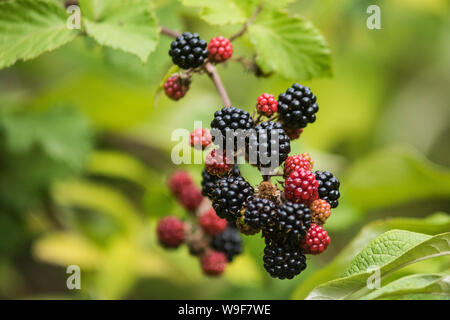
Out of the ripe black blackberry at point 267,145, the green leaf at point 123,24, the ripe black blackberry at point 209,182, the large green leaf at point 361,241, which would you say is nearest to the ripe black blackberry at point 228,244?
the large green leaf at point 361,241

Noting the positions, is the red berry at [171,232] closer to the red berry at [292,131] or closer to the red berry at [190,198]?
the red berry at [190,198]

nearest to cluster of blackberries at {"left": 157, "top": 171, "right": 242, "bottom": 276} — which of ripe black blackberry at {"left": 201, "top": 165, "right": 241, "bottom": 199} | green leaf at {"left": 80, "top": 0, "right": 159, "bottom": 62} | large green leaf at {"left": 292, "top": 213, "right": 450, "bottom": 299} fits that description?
large green leaf at {"left": 292, "top": 213, "right": 450, "bottom": 299}

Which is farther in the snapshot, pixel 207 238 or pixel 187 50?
pixel 207 238

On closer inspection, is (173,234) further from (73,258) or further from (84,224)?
(84,224)

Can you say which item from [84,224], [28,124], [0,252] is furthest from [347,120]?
[0,252]

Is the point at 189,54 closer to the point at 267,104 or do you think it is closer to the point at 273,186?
the point at 267,104

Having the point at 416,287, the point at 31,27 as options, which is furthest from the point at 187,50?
the point at 416,287
